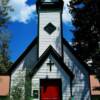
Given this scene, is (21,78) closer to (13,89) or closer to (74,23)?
(13,89)

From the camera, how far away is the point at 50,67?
26.1m

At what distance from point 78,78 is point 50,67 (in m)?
2.39

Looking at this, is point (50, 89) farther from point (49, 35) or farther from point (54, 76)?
point (49, 35)

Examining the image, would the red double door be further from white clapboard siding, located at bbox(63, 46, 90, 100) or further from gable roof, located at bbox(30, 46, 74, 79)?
white clapboard siding, located at bbox(63, 46, 90, 100)

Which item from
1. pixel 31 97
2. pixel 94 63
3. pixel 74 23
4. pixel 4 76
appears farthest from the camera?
pixel 74 23

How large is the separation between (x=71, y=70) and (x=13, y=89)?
469 cm

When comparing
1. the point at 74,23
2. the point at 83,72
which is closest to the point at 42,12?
the point at 83,72

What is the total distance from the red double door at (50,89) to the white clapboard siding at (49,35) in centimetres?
236

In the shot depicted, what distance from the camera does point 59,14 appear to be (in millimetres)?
27656

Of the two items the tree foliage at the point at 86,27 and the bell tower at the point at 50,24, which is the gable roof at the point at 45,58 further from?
the tree foliage at the point at 86,27

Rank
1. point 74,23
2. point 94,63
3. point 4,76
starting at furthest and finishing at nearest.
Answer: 1. point 74,23
2. point 4,76
3. point 94,63

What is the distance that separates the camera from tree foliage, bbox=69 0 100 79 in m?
34.3

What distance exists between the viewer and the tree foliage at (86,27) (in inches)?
1350

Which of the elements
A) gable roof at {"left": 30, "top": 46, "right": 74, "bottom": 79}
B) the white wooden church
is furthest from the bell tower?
gable roof at {"left": 30, "top": 46, "right": 74, "bottom": 79}
